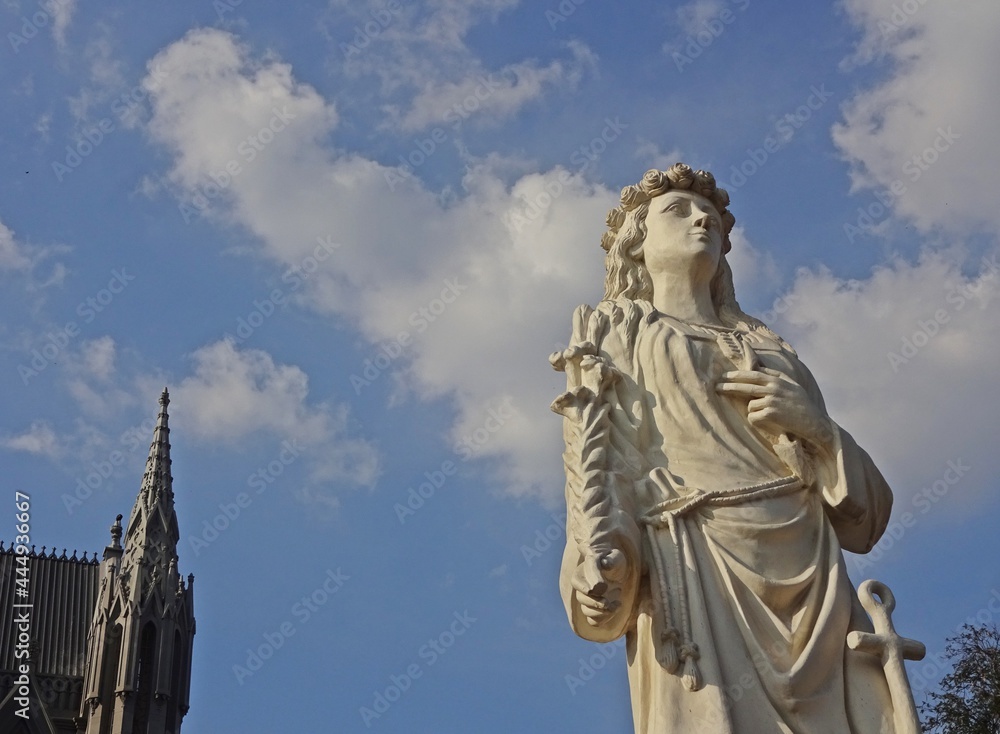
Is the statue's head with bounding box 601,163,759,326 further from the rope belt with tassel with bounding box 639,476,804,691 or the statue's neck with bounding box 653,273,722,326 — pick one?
the rope belt with tassel with bounding box 639,476,804,691

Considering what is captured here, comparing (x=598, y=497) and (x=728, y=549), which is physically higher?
(x=598, y=497)

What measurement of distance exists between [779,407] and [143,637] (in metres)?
71.2

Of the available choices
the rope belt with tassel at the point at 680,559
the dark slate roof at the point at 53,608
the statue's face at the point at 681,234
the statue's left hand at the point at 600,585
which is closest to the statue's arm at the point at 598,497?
the statue's left hand at the point at 600,585

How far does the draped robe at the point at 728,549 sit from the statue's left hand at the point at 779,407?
8 cm

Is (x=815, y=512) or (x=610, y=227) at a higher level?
(x=610, y=227)

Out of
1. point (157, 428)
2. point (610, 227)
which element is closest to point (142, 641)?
point (157, 428)

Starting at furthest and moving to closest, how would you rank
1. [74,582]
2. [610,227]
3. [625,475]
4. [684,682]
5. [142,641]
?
[74,582] < [142,641] < [610,227] < [625,475] < [684,682]

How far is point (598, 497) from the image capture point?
24.7 feet

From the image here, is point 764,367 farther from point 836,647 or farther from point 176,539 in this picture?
point 176,539

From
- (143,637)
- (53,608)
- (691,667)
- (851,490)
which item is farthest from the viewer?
(53,608)

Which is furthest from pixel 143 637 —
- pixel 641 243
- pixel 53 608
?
pixel 641 243

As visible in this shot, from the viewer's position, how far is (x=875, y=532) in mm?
8227

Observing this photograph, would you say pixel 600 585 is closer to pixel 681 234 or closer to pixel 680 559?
pixel 680 559

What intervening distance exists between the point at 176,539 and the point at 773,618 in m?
73.4
